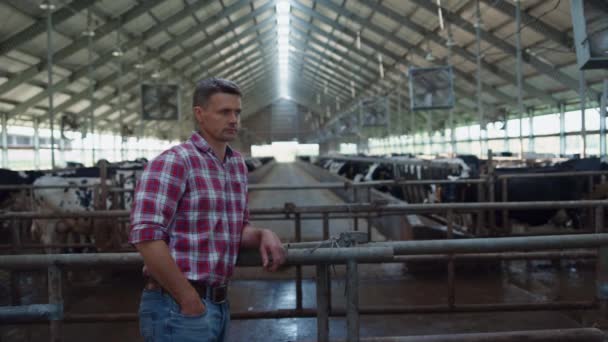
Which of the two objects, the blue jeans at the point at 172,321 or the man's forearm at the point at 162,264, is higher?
the man's forearm at the point at 162,264

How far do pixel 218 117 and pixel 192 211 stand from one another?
345 mm

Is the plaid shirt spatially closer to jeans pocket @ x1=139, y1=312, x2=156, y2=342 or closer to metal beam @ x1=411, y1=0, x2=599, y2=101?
jeans pocket @ x1=139, y1=312, x2=156, y2=342

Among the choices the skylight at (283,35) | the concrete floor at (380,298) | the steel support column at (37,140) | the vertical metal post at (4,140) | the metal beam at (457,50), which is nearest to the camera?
the concrete floor at (380,298)

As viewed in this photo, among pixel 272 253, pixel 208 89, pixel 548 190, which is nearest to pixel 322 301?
pixel 272 253

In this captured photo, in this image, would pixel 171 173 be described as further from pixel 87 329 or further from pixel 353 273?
pixel 87 329

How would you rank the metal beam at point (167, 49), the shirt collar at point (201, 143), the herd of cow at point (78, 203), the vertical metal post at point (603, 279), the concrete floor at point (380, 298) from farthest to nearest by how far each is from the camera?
the metal beam at point (167, 49), the herd of cow at point (78, 203), the concrete floor at point (380, 298), the vertical metal post at point (603, 279), the shirt collar at point (201, 143)

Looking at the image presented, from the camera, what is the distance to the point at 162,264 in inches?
61.2

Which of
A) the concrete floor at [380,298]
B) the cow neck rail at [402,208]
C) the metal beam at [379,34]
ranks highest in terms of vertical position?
the metal beam at [379,34]

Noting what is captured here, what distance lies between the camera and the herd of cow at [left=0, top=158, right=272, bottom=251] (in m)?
6.45

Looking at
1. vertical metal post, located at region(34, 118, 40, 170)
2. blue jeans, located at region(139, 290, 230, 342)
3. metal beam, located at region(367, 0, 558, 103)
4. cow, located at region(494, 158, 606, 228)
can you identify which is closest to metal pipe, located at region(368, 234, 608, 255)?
blue jeans, located at region(139, 290, 230, 342)

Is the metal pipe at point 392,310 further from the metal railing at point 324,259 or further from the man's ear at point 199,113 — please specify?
the man's ear at point 199,113

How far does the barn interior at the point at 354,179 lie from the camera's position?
2.94 metres

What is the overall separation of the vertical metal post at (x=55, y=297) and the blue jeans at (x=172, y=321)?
394 millimetres

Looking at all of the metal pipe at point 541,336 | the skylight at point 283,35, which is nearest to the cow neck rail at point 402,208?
the metal pipe at point 541,336
